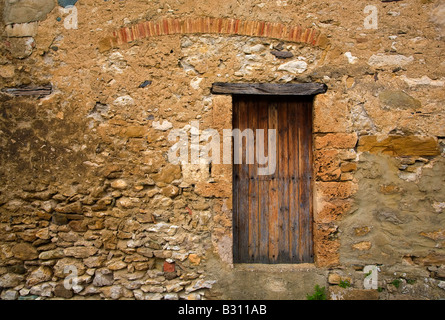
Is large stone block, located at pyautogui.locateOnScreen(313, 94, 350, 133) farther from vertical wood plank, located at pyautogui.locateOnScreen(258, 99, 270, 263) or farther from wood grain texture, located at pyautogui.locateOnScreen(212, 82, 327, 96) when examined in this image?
vertical wood plank, located at pyautogui.locateOnScreen(258, 99, 270, 263)

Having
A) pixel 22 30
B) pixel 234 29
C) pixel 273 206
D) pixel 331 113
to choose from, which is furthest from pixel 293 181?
pixel 22 30

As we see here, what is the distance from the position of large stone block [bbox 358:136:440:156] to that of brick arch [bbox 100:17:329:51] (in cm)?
105

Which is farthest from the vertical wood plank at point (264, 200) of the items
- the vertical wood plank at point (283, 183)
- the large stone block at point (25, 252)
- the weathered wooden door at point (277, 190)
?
the large stone block at point (25, 252)

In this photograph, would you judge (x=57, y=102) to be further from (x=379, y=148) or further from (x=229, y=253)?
(x=379, y=148)

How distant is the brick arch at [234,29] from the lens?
2.87 meters

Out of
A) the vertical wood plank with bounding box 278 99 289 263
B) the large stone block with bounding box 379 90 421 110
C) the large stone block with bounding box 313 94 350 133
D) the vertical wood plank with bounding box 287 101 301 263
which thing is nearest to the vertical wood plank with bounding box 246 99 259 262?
the vertical wood plank with bounding box 278 99 289 263

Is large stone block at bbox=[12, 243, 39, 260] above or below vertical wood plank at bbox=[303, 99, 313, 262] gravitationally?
below

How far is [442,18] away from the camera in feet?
9.37

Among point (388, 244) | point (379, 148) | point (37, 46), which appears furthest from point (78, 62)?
point (388, 244)

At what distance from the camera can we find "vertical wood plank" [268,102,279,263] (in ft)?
9.93

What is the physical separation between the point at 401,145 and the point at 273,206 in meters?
1.36

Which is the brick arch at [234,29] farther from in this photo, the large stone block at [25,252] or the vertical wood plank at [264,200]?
the large stone block at [25,252]

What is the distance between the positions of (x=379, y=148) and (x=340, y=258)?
1131 millimetres

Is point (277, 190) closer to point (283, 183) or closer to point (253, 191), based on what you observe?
point (283, 183)
